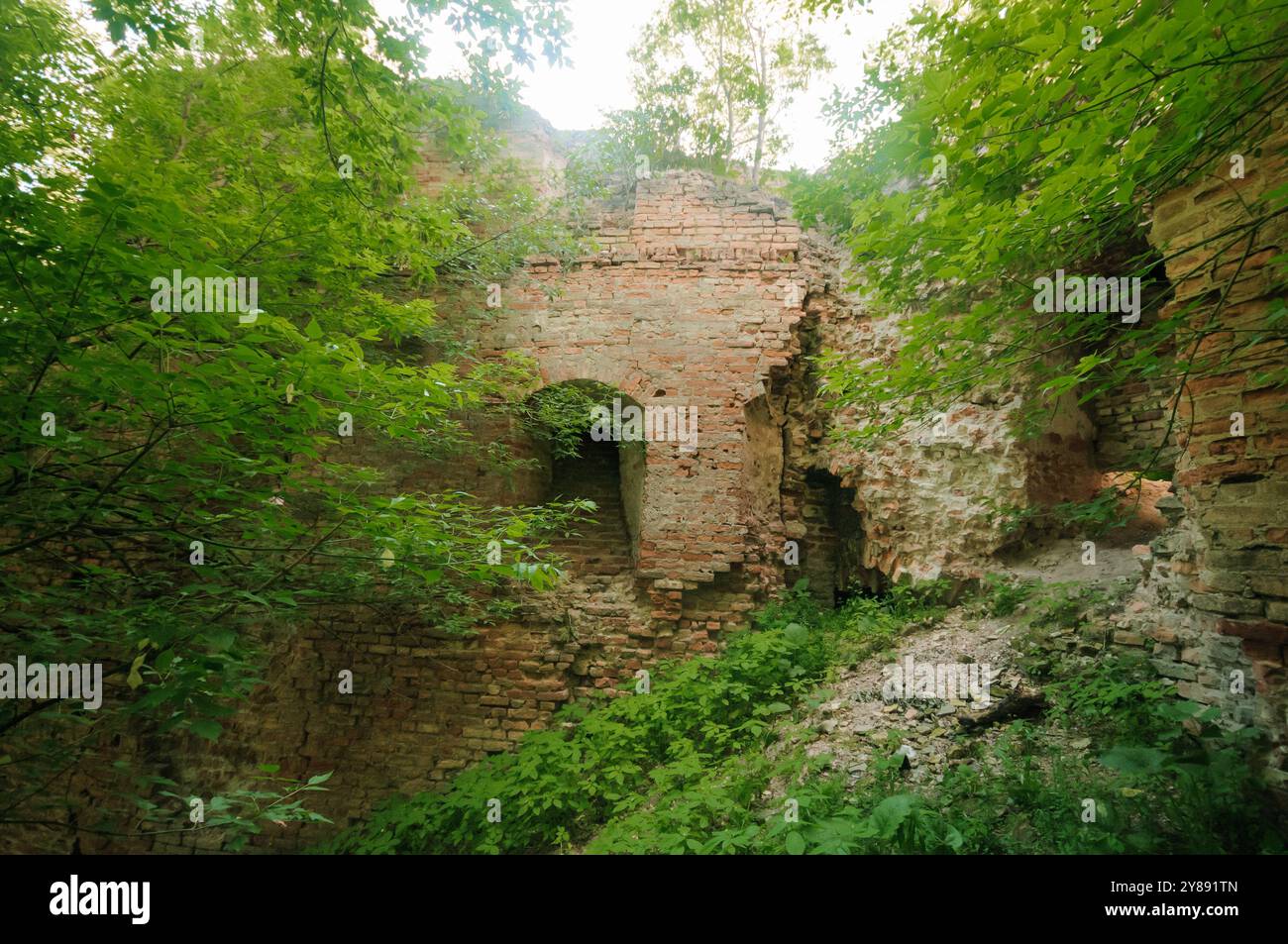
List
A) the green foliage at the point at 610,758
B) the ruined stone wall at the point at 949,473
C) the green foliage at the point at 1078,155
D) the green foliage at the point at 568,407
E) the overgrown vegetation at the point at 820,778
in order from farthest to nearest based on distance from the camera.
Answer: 1. the green foliage at the point at 568,407
2. the ruined stone wall at the point at 949,473
3. the green foliage at the point at 610,758
4. the overgrown vegetation at the point at 820,778
5. the green foliage at the point at 1078,155

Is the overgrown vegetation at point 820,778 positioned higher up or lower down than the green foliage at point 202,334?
lower down

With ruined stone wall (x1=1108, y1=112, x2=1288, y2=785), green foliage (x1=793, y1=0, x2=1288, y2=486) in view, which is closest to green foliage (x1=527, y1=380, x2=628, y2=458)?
green foliage (x1=793, y1=0, x2=1288, y2=486)

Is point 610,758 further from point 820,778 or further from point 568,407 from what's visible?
point 568,407

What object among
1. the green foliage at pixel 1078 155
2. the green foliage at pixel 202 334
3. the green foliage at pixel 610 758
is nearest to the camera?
the green foliage at pixel 1078 155

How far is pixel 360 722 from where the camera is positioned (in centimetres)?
581

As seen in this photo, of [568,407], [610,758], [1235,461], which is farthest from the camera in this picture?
[568,407]

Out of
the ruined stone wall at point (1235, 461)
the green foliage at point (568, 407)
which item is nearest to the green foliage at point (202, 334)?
the green foliage at point (568, 407)

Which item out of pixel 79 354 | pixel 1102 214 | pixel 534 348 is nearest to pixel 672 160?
pixel 534 348

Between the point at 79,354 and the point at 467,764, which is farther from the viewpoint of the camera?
the point at 467,764

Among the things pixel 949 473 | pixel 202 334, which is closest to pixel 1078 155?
pixel 949 473

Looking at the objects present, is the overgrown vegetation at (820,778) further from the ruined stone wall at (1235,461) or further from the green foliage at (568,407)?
the green foliage at (568,407)

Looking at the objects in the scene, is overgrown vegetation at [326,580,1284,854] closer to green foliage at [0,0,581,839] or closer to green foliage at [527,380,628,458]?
green foliage at [0,0,581,839]

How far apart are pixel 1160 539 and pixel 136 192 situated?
6266 mm

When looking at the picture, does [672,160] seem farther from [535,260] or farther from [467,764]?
[467,764]
